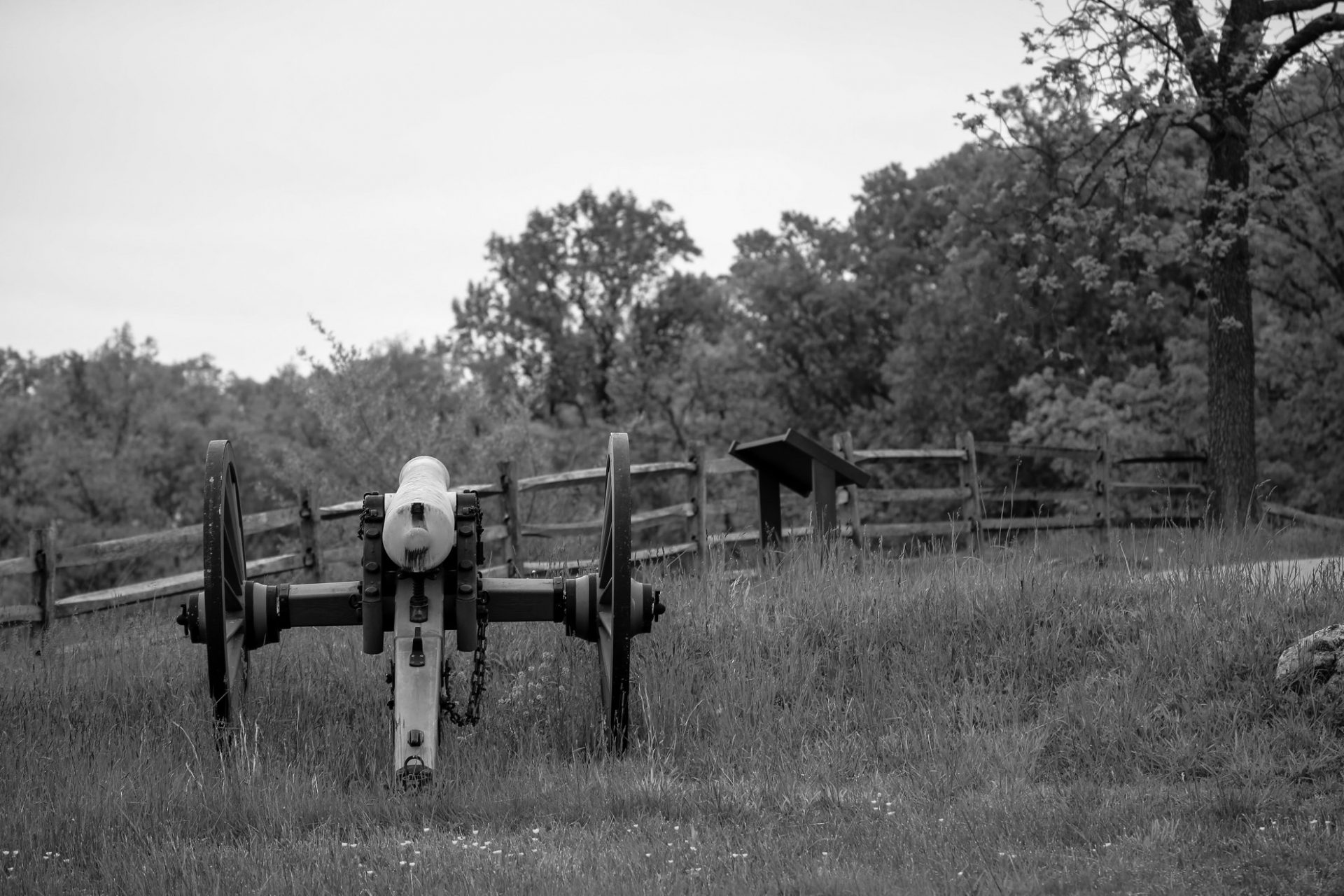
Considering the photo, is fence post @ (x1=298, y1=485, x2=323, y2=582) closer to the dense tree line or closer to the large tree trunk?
the dense tree line

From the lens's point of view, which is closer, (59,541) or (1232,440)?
(1232,440)

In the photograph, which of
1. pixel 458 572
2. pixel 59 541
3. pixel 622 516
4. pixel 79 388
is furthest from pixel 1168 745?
pixel 79 388

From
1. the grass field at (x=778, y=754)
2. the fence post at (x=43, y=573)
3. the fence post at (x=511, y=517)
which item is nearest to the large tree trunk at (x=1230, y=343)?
the grass field at (x=778, y=754)

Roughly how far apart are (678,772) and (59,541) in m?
29.9

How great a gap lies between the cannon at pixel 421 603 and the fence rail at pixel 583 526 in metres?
2.00

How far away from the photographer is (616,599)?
499cm

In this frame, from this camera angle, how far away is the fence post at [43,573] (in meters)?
9.02

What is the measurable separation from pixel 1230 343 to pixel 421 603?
37.4 ft

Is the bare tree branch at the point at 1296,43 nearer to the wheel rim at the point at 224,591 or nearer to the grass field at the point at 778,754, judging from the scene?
the grass field at the point at 778,754

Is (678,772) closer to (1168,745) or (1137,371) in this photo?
(1168,745)

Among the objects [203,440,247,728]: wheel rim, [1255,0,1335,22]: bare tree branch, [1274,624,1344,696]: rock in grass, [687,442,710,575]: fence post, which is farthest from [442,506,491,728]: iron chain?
[1255,0,1335,22]: bare tree branch

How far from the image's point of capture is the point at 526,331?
3575 cm

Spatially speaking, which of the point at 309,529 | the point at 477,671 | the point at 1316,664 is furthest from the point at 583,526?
the point at 1316,664

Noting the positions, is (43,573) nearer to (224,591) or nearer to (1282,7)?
(224,591)
